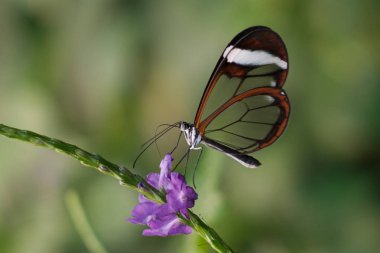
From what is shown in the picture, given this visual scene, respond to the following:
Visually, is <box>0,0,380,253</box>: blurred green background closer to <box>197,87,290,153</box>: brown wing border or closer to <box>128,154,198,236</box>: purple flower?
<box>197,87,290,153</box>: brown wing border

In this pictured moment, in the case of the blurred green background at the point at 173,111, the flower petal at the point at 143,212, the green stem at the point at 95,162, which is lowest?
the blurred green background at the point at 173,111

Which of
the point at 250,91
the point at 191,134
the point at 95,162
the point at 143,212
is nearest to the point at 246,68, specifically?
the point at 250,91

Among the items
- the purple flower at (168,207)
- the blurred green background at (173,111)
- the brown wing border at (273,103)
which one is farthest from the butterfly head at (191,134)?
the blurred green background at (173,111)

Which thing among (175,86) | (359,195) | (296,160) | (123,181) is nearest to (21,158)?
(175,86)

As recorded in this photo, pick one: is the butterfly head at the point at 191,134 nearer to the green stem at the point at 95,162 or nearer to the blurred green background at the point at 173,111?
the green stem at the point at 95,162

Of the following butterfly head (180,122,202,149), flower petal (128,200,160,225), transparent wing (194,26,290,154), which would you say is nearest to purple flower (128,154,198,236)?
flower petal (128,200,160,225)
